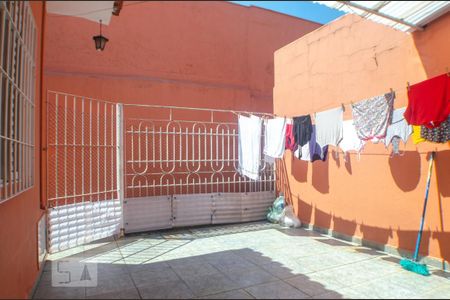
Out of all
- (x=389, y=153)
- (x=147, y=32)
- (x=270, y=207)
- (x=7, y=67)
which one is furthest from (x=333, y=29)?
(x=7, y=67)

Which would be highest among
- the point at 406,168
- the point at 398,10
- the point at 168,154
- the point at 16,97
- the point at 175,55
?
the point at 175,55

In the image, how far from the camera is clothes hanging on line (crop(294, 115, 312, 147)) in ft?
20.2

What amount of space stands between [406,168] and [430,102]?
1435 mm

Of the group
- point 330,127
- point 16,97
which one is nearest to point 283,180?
point 330,127

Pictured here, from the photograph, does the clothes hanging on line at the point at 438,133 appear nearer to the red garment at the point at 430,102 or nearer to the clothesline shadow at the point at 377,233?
the red garment at the point at 430,102

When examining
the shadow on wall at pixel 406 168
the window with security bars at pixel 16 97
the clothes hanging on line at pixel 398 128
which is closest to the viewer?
the window with security bars at pixel 16 97

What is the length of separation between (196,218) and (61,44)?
5425 millimetres

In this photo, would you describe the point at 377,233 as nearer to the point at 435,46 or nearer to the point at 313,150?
the point at 313,150

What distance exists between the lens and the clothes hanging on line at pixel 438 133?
407cm

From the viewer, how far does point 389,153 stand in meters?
5.30

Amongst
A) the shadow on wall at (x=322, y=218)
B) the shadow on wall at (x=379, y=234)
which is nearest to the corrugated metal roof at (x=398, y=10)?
the shadow on wall at (x=379, y=234)

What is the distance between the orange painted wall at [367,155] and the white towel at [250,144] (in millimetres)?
1343

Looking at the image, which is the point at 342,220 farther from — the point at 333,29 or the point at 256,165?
the point at 333,29

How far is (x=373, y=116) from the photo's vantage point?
4.75 metres
